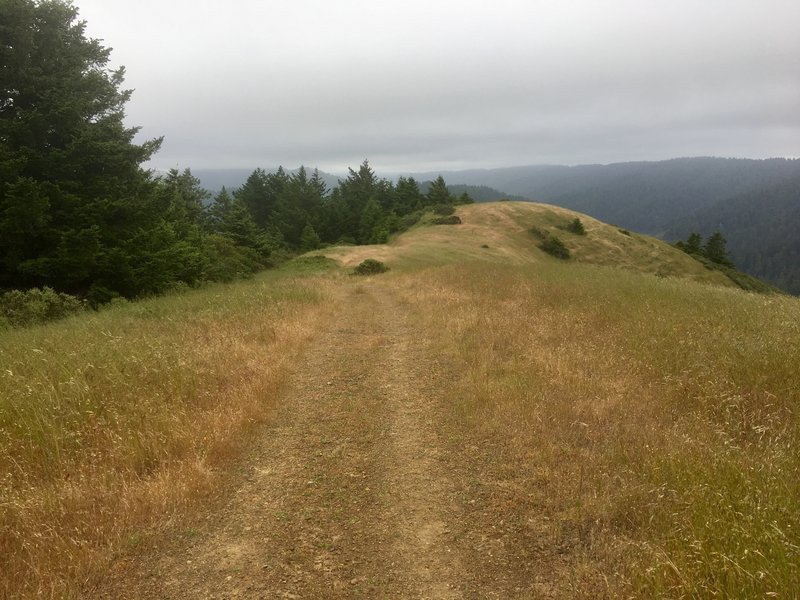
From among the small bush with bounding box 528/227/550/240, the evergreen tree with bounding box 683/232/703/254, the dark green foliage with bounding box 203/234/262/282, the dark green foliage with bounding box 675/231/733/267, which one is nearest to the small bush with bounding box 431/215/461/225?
the small bush with bounding box 528/227/550/240

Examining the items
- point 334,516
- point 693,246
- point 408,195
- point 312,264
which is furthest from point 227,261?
point 693,246

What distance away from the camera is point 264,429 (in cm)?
605

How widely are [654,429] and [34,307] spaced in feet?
56.2

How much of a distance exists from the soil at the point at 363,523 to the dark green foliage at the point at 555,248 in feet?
152

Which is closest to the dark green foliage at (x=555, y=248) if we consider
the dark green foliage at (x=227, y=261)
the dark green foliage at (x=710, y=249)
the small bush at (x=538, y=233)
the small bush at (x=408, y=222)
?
the small bush at (x=538, y=233)

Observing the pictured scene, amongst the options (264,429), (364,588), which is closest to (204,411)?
(264,429)

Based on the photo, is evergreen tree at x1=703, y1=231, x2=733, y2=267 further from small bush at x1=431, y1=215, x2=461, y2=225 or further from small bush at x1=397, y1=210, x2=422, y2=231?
small bush at x1=397, y1=210, x2=422, y2=231

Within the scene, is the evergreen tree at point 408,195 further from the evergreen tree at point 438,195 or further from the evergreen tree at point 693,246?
the evergreen tree at point 693,246

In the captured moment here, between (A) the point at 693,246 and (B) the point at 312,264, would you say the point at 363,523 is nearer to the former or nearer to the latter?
(B) the point at 312,264

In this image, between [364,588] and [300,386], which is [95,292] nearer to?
[300,386]

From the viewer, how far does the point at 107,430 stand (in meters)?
5.21

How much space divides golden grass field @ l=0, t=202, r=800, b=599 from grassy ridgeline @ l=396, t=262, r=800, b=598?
22 millimetres

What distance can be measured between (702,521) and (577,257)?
50195 mm

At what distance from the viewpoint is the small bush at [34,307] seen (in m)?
13.4
